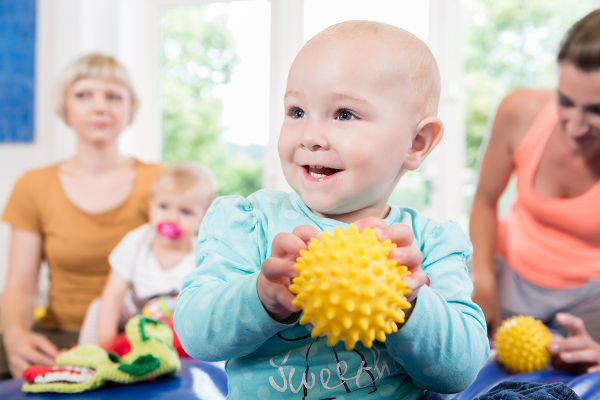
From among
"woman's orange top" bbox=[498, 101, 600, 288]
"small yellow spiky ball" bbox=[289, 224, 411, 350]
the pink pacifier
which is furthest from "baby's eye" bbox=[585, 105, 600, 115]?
the pink pacifier

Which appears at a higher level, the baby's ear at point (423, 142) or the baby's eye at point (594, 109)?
the baby's eye at point (594, 109)

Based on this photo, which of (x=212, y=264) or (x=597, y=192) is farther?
(x=597, y=192)

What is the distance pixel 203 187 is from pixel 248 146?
134 cm

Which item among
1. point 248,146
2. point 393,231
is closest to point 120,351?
point 393,231

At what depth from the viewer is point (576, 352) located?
1.23 metres

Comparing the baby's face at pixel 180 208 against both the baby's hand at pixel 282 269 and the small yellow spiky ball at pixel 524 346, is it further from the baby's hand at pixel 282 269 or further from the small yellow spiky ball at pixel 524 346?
the baby's hand at pixel 282 269

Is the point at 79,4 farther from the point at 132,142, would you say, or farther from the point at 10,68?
the point at 132,142

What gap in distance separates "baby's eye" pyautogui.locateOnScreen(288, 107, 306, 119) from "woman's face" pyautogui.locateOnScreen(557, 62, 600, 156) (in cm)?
89

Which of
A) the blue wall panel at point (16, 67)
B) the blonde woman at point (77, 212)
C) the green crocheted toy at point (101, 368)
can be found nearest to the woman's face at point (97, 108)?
the blonde woman at point (77, 212)

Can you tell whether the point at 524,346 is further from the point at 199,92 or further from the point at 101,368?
the point at 199,92

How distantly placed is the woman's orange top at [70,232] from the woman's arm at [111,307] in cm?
20

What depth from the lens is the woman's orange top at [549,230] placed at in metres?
1.62

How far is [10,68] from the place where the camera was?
301 cm

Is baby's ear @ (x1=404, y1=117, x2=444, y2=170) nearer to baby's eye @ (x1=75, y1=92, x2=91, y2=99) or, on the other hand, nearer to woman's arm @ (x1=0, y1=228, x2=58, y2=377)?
woman's arm @ (x1=0, y1=228, x2=58, y2=377)
